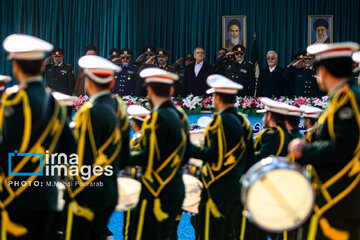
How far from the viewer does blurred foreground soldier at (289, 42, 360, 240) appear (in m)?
2.42

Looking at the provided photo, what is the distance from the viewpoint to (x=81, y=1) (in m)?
12.6

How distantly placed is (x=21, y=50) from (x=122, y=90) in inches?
254

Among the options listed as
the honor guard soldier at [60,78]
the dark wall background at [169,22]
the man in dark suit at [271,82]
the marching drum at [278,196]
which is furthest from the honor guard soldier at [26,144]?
the dark wall background at [169,22]

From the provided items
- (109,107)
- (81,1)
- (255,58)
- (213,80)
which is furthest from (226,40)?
(109,107)

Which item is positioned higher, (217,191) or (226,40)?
(226,40)

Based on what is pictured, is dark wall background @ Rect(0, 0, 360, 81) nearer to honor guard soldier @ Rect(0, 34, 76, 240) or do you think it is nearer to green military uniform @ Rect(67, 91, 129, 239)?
green military uniform @ Rect(67, 91, 129, 239)

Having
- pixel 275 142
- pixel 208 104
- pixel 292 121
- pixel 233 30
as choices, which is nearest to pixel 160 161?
pixel 275 142

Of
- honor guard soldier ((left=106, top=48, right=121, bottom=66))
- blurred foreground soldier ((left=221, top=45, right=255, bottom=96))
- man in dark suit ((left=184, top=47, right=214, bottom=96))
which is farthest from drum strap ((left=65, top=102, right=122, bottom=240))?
honor guard soldier ((left=106, top=48, right=121, bottom=66))

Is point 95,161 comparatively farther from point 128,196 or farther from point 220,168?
point 220,168

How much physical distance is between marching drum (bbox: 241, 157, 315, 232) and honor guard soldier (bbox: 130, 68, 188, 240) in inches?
32.9

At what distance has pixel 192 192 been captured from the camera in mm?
3641

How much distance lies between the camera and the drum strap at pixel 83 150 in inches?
108

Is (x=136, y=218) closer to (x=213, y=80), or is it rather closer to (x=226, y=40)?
(x=213, y=80)

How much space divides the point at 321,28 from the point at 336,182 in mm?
10550
